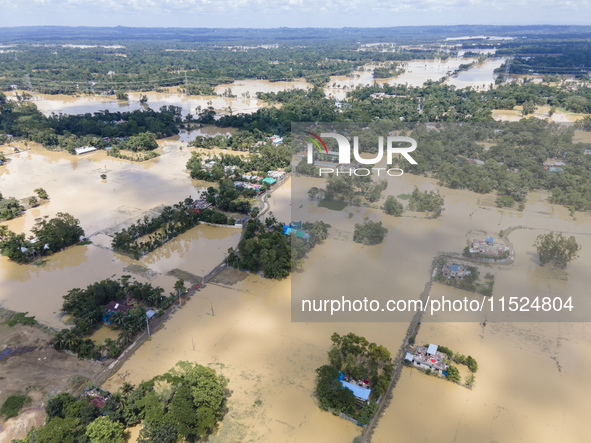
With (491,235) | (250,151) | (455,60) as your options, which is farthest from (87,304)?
(455,60)

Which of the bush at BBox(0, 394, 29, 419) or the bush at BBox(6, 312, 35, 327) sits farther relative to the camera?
the bush at BBox(6, 312, 35, 327)

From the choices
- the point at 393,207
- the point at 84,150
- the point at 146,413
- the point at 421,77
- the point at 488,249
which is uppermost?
the point at 421,77

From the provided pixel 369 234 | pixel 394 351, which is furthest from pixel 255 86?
pixel 394 351

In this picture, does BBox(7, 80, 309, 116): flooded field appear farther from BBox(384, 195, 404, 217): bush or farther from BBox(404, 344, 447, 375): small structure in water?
BBox(404, 344, 447, 375): small structure in water

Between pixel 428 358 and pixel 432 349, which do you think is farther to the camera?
pixel 432 349

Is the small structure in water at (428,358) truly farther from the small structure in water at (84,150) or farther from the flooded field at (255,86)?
the flooded field at (255,86)

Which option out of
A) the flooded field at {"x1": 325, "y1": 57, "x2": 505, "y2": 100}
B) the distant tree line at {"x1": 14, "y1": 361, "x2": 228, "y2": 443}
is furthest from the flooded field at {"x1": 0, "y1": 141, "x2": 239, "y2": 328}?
the flooded field at {"x1": 325, "y1": 57, "x2": 505, "y2": 100}

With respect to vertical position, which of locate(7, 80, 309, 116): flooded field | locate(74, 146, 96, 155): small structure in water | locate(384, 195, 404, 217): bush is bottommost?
locate(384, 195, 404, 217): bush

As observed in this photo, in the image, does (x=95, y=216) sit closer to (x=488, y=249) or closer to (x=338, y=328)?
(x=338, y=328)

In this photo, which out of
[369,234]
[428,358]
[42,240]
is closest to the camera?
[428,358]

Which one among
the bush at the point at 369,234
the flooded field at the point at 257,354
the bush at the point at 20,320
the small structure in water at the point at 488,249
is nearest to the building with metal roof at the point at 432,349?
the flooded field at the point at 257,354
